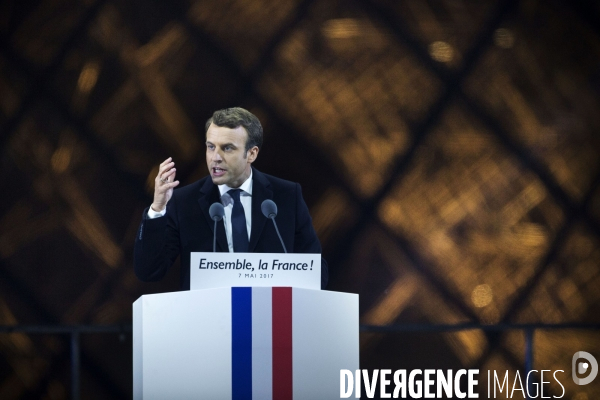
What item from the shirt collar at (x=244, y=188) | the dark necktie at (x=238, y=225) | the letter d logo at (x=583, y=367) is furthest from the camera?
the letter d logo at (x=583, y=367)

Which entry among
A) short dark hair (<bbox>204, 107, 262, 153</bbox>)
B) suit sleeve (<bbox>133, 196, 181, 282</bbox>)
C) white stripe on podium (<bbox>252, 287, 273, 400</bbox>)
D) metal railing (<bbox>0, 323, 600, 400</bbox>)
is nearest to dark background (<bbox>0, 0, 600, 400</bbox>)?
metal railing (<bbox>0, 323, 600, 400</bbox>)

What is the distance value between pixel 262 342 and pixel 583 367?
2182 millimetres

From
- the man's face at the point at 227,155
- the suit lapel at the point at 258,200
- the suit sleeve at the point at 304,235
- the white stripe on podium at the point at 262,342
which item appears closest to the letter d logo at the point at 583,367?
the suit sleeve at the point at 304,235

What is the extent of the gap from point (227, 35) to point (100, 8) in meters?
0.60

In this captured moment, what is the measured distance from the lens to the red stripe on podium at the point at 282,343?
2.14 meters

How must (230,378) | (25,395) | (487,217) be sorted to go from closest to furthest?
(230,378) < (25,395) < (487,217)

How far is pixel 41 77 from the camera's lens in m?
3.58

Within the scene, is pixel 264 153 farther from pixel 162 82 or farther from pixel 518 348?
pixel 518 348

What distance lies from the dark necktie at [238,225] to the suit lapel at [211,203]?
0.04 metres

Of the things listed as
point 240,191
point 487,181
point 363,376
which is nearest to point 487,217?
point 487,181

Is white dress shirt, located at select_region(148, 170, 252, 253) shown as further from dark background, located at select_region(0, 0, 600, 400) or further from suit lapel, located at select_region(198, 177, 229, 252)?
dark background, located at select_region(0, 0, 600, 400)

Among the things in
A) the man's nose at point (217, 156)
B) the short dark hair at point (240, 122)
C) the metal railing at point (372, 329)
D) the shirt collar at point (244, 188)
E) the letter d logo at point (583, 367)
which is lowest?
the letter d logo at point (583, 367)

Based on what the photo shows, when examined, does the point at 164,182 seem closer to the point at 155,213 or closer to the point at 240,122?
the point at 155,213

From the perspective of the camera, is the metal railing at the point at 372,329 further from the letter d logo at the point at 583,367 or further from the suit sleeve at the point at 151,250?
the suit sleeve at the point at 151,250
